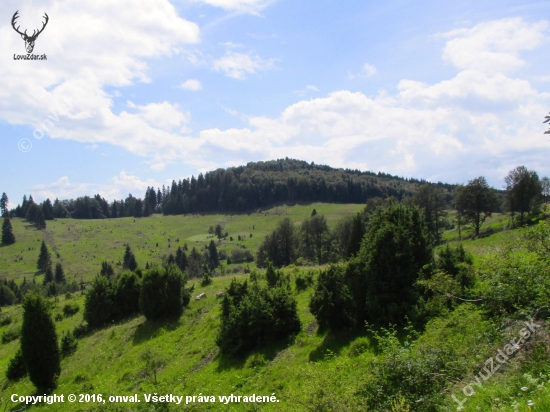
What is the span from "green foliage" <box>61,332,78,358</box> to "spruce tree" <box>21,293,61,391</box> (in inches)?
195

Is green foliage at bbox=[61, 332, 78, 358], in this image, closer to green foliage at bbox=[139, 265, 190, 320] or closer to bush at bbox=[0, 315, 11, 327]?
green foliage at bbox=[139, 265, 190, 320]

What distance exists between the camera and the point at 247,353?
698 inches

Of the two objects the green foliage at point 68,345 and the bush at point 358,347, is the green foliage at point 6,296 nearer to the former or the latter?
the green foliage at point 68,345

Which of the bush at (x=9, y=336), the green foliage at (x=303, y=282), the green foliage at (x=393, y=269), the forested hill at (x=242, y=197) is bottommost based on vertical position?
the bush at (x=9, y=336)

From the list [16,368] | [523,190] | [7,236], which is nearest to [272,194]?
[7,236]

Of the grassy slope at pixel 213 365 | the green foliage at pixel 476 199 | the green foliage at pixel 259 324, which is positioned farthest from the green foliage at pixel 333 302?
the green foliage at pixel 476 199

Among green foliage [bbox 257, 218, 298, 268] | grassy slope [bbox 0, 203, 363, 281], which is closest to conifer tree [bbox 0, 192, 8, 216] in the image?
grassy slope [bbox 0, 203, 363, 281]

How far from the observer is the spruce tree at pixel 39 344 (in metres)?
18.8

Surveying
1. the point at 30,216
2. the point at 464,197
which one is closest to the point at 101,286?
the point at 464,197

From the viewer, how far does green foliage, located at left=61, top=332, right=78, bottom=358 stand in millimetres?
24031

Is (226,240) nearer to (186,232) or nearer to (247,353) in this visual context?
(186,232)

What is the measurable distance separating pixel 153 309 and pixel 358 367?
1871 cm

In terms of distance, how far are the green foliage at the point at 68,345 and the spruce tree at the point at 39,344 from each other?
4953 millimetres

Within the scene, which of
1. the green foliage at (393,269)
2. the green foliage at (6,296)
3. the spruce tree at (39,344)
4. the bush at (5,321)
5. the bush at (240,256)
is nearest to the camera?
the green foliage at (393,269)
